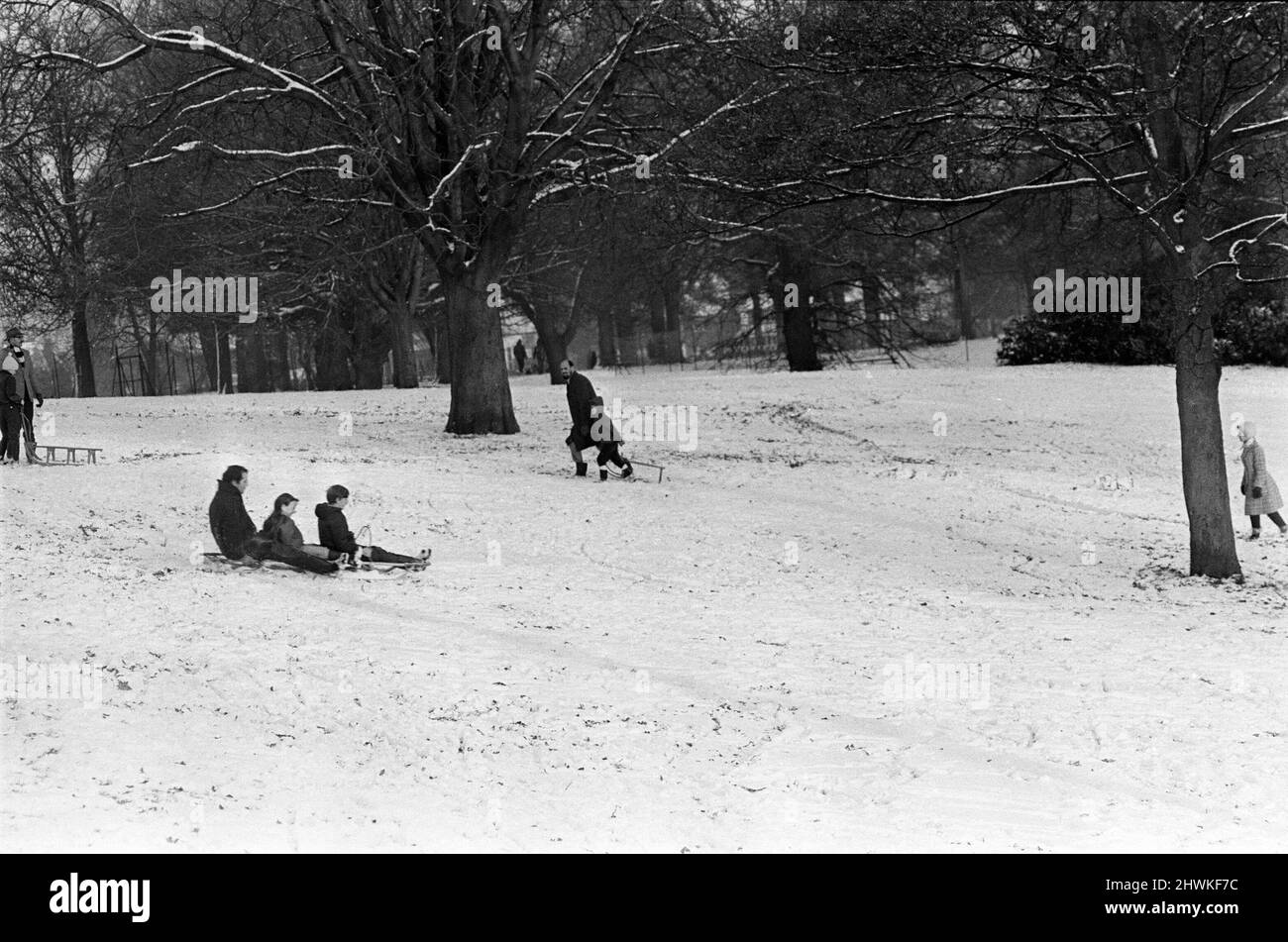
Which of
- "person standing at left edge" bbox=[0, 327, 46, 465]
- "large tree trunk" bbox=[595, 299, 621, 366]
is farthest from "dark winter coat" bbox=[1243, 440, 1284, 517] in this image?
"large tree trunk" bbox=[595, 299, 621, 366]

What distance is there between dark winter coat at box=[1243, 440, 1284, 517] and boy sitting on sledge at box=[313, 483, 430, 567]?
1097 cm

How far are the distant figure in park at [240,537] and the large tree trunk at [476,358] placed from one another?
10535 millimetres

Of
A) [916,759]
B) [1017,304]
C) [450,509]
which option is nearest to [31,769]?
[916,759]

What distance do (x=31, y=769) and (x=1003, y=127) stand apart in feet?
36.9

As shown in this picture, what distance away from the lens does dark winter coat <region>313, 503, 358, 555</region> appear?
549 inches

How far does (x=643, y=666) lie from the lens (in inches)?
463

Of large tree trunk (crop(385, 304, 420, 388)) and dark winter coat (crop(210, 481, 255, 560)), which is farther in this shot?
large tree trunk (crop(385, 304, 420, 388))

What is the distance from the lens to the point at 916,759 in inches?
391

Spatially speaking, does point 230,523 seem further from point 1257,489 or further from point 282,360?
point 282,360

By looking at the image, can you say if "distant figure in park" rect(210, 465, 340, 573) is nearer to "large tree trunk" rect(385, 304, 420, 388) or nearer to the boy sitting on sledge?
the boy sitting on sledge

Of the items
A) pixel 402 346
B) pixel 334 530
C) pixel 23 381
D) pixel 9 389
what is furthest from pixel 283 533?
pixel 402 346

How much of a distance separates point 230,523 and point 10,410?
7216 mm

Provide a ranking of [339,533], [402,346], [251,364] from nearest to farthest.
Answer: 1. [339,533]
2. [402,346]
3. [251,364]
